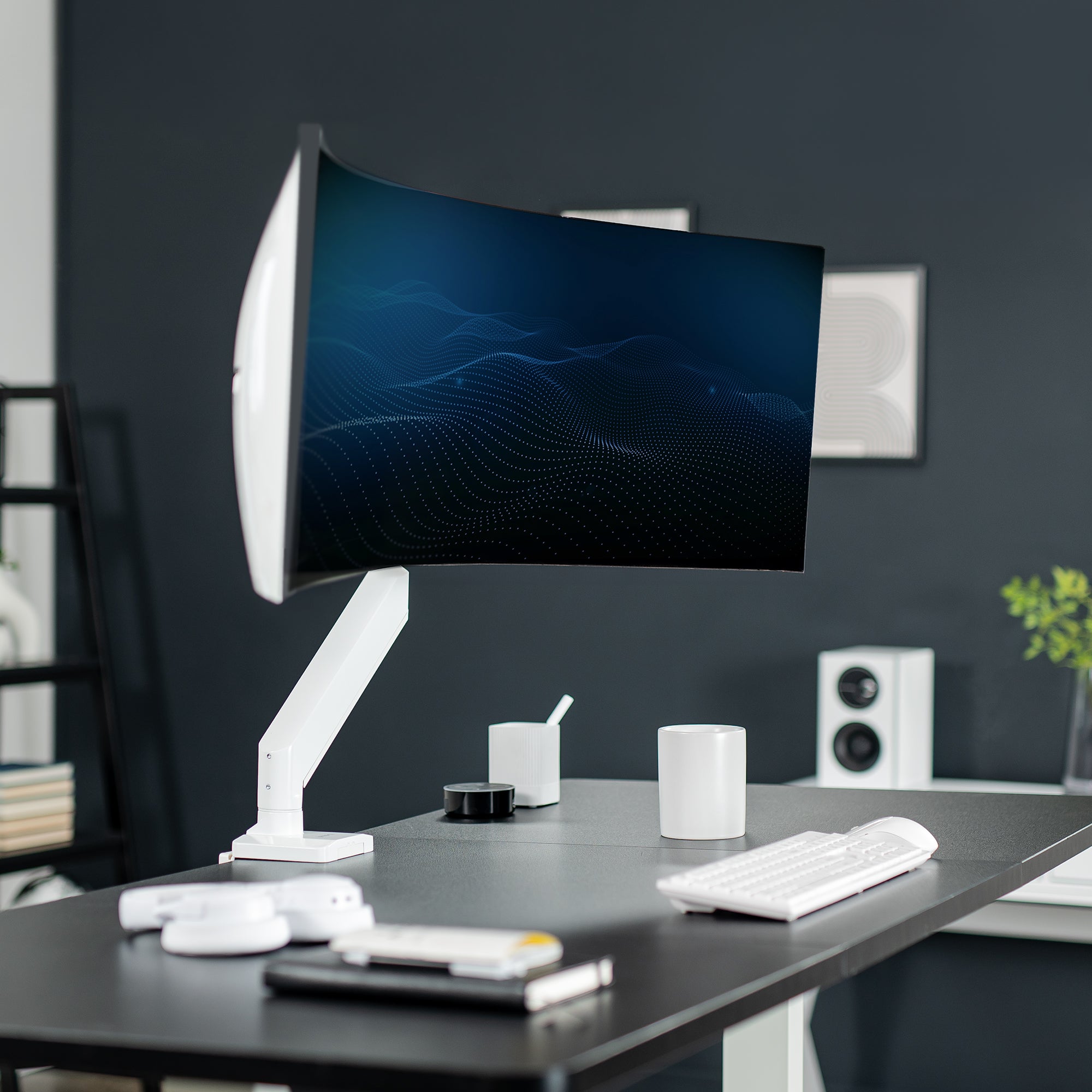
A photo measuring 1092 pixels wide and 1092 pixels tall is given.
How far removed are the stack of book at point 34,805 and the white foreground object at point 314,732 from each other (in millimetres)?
2122

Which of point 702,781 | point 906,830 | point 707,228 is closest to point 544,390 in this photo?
point 702,781

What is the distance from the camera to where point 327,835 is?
5.46ft

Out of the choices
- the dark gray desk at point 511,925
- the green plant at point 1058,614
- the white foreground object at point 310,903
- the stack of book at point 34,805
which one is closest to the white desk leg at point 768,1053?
the dark gray desk at point 511,925

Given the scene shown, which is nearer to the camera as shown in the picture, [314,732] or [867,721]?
[314,732]

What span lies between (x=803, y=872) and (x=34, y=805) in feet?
8.76

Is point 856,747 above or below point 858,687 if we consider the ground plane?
below

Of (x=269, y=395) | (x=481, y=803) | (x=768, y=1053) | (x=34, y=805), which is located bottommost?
(x=34, y=805)

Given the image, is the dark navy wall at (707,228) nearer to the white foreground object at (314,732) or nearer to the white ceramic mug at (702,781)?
the white ceramic mug at (702,781)

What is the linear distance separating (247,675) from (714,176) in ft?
5.60

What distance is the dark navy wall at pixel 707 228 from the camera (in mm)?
3449

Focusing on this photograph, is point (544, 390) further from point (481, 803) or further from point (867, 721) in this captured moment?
point (867, 721)

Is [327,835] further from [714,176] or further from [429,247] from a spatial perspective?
[714,176]

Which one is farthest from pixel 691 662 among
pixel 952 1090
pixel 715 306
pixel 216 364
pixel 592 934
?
pixel 592 934

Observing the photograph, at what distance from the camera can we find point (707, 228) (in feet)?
12.1
